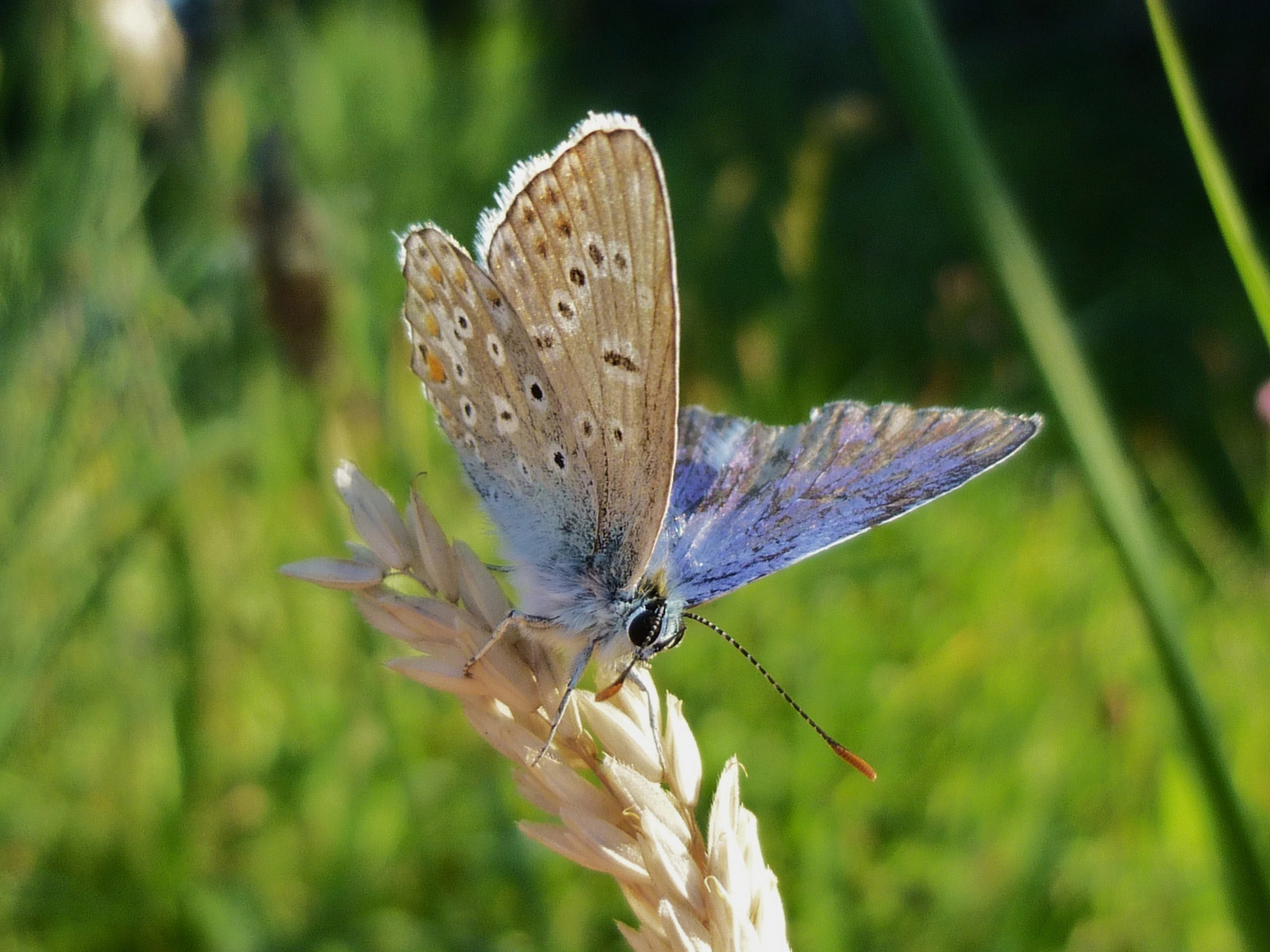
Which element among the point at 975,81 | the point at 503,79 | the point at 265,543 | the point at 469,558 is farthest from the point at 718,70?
the point at 469,558

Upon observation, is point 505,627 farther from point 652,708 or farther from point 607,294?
point 607,294

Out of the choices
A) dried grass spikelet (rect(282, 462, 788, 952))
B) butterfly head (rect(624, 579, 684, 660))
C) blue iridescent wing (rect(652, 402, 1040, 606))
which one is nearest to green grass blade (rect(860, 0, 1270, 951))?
dried grass spikelet (rect(282, 462, 788, 952))

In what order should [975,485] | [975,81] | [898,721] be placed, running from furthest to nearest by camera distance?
[975,81], [975,485], [898,721]

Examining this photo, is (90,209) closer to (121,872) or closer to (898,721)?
(121,872)

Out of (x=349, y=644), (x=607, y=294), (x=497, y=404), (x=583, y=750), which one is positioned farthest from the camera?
(x=349, y=644)

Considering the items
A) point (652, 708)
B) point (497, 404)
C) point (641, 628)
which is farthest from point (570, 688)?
point (497, 404)
